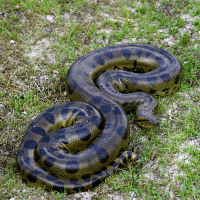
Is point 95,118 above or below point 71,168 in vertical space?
above

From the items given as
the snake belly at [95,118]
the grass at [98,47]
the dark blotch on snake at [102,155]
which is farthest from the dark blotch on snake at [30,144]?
the dark blotch on snake at [102,155]

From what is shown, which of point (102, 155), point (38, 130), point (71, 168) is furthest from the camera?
point (38, 130)

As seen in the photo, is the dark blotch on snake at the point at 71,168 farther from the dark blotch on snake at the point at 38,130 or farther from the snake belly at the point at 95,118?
the dark blotch on snake at the point at 38,130

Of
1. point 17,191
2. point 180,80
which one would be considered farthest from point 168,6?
point 17,191

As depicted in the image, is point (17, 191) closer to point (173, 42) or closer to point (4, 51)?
point (4, 51)

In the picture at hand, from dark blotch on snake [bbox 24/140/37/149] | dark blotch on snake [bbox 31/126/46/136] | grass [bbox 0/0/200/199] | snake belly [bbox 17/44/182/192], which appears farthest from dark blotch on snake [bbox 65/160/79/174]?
dark blotch on snake [bbox 31/126/46/136]

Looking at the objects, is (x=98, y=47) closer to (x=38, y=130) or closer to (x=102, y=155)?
(x=38, y=130)

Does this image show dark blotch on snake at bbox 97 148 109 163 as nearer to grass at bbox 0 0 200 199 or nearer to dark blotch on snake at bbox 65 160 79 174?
grass at bbox 0 0 200 199

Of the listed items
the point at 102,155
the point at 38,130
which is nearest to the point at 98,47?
the point at 38,130

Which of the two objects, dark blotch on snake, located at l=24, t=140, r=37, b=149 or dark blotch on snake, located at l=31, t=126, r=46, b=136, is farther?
dark blotch on snake, located at l=31, t=126, r=46, b=136
